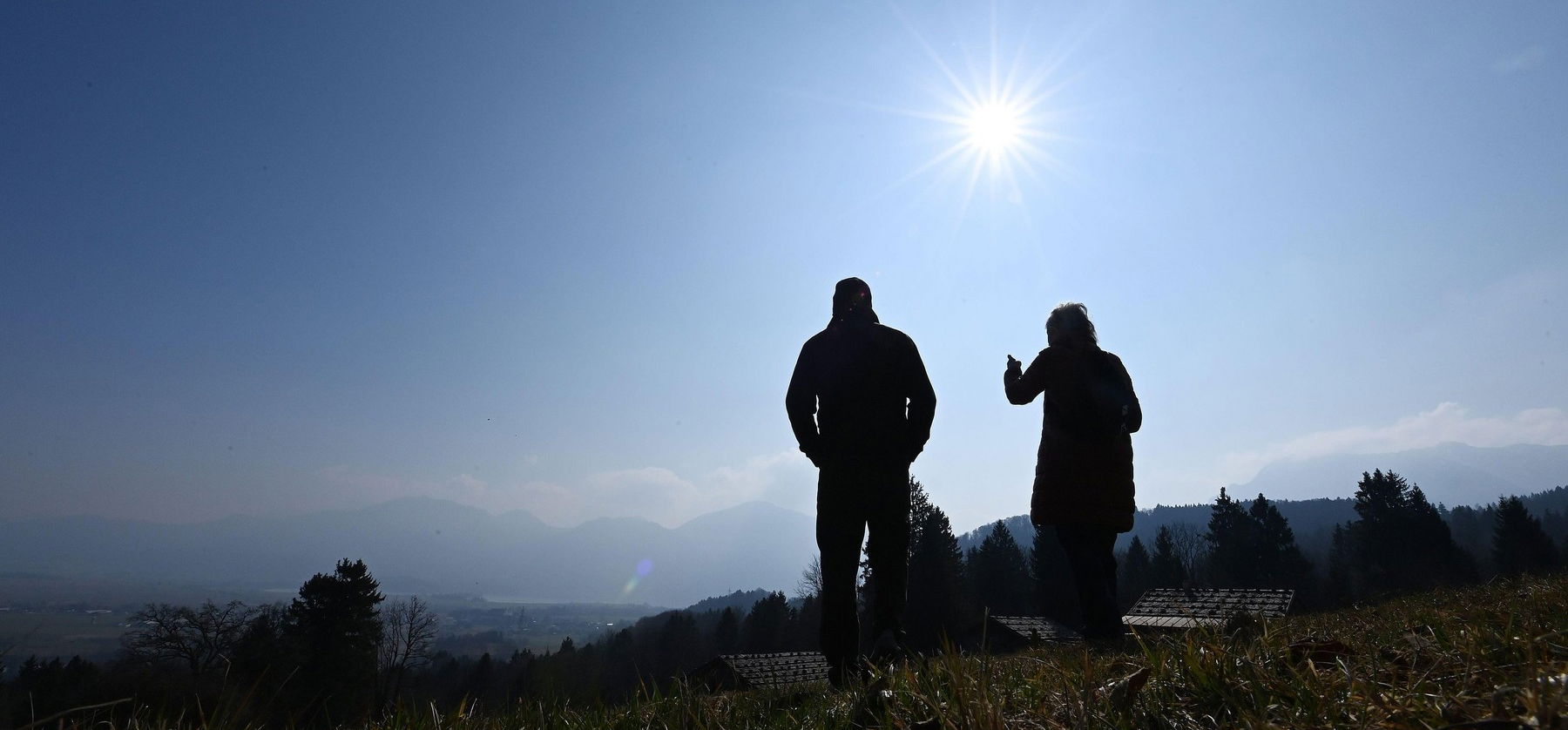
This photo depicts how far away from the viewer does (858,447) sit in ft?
15.0

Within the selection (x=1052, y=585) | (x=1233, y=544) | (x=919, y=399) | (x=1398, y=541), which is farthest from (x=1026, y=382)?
(x=1398, y=541)

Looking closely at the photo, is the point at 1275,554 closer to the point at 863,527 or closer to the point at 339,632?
the point at 863,527

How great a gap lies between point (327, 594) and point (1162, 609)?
42882mm

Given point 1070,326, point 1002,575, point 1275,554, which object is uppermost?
point 1070,326

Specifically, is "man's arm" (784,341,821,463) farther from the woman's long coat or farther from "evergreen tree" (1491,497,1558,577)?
"evergreen tree" (1491,497,1558,577)

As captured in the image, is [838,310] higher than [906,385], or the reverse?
[838,310]

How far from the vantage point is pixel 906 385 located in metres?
4.86

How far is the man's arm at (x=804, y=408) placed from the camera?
15.5ft

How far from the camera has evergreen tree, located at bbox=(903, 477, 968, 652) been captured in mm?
44750

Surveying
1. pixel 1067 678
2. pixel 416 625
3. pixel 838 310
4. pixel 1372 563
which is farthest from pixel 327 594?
pixel 1372 563

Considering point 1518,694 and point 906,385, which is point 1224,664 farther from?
point 906,385

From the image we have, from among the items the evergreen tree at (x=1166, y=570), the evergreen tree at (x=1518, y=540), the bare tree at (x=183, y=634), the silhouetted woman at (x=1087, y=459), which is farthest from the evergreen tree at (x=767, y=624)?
the evergreen tree at (x=1518, y=540)

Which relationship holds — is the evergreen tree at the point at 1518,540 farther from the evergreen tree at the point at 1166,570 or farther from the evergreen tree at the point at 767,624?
the evergreen tree at the point at 767,624

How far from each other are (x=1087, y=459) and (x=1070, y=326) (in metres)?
1.28
